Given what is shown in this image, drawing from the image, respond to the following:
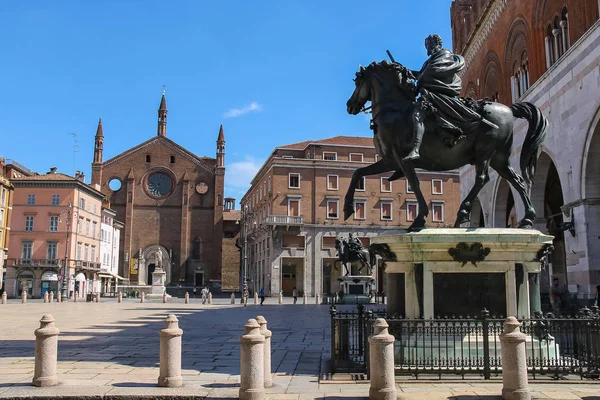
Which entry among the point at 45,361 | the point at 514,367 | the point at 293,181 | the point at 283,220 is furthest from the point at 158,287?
the point at 514,367

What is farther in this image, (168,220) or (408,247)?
(168,220)

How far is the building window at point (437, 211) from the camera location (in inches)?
2303

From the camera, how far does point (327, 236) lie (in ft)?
180

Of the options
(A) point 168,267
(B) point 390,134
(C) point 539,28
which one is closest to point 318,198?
(A) point 168,267

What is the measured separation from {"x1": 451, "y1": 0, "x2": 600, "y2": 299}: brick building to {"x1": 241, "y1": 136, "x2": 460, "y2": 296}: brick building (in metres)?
25.5

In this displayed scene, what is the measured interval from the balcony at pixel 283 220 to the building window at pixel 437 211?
14045mm

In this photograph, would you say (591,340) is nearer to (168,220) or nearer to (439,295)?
(439,295)

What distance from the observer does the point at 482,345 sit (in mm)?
8000

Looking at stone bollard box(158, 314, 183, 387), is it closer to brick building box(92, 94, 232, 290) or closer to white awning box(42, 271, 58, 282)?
white awning box(42, 271, 58, 282)

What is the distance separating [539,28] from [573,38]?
311cm

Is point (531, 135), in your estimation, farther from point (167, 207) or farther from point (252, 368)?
point (167, 207)

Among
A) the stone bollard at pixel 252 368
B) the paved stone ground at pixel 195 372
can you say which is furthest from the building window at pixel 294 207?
the stone bollard at pixel 252 368

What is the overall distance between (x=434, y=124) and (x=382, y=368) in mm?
3949

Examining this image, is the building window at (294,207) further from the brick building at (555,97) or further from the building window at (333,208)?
the brick building at (555,97)
